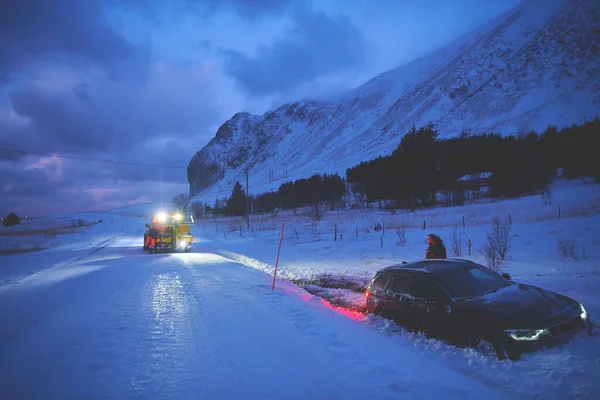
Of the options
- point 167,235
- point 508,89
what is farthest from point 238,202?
point 508,89

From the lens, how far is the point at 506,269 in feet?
36.5

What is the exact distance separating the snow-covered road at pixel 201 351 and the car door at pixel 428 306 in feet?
1.78

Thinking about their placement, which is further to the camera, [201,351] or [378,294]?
[378,294]

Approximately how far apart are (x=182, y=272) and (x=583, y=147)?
45425 millimetres

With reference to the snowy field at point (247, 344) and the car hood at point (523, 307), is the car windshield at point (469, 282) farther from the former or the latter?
the snowy field at point (247, 344)

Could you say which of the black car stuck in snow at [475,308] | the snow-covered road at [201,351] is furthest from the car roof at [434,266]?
the snow-covered road at [201,351]

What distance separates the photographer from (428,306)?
5.54 metres

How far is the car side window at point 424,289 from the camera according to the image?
553 cm

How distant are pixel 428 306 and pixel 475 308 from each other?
794 millimetres

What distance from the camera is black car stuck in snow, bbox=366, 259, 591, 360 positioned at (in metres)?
4.43

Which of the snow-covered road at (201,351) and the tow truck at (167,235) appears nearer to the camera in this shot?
the snow-covered road at (201,351)

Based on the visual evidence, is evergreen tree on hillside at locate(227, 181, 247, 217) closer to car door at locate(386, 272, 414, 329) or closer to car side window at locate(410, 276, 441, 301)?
car door at locate(386, 272, 414, 329)

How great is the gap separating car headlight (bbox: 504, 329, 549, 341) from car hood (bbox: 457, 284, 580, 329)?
0.05m

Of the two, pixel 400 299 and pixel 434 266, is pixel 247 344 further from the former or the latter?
pixel 434 266
